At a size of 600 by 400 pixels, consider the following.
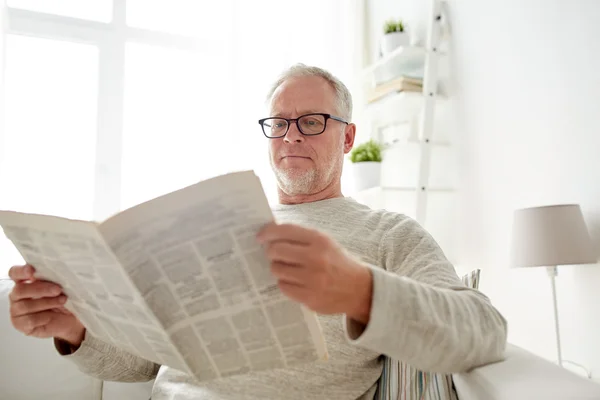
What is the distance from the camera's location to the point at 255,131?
298cm

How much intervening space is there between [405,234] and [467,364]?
1.19 feet

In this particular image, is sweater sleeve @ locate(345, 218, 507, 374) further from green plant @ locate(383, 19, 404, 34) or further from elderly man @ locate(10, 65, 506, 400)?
green plant @ locate(383, 19, 404, 34)

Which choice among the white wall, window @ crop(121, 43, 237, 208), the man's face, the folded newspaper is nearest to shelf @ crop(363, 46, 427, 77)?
the white wall

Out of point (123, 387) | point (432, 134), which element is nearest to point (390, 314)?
point (123, 387)

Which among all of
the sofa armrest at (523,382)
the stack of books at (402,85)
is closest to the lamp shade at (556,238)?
the sofa armrest at (523,382)

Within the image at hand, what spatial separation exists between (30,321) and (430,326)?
2.14 feet

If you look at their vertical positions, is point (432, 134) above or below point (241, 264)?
above

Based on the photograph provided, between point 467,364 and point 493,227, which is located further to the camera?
point 493,227

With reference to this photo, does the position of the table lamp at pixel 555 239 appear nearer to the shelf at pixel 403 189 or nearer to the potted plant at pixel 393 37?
the shelf at pixel 403 189

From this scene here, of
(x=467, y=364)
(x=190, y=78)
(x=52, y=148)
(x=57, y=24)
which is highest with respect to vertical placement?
(x=57, y=24)

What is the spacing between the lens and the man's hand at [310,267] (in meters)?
0.59

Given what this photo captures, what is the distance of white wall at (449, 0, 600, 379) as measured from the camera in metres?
1.66

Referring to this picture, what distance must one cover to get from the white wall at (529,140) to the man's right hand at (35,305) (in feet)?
4.98

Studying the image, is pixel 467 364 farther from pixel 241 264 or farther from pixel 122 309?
pixel 122 309
